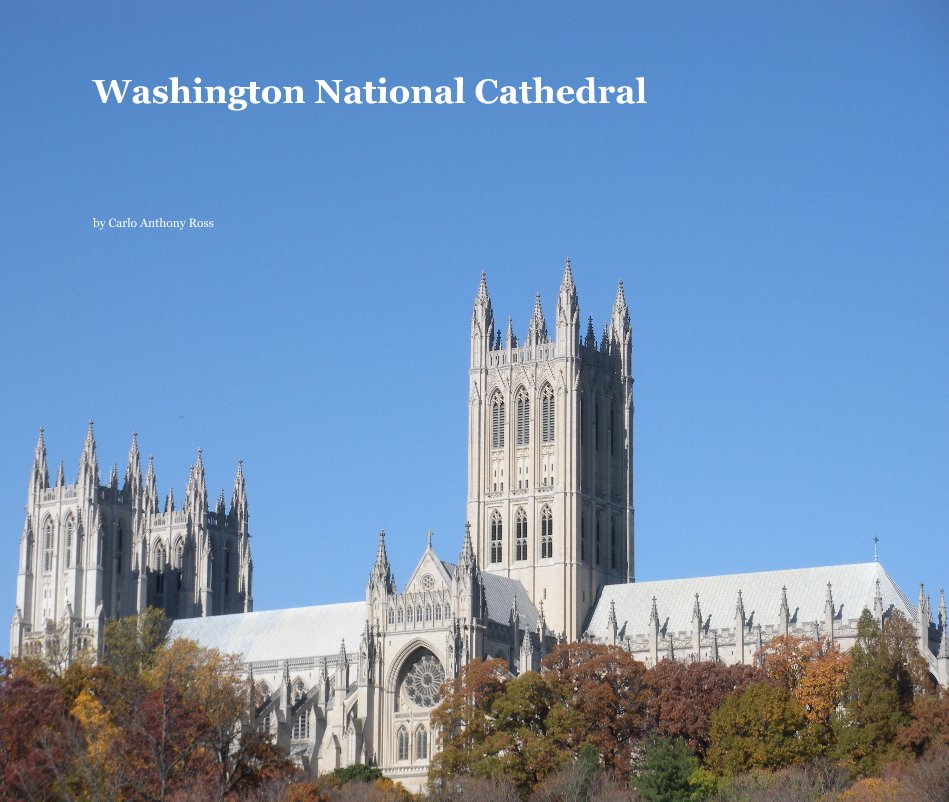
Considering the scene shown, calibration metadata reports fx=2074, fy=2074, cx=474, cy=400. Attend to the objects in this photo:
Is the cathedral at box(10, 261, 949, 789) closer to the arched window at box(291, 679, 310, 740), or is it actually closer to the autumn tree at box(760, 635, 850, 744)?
the arched window at box(291, 679, 310, 740)

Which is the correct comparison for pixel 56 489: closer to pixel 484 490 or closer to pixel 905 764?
pixel 484 490

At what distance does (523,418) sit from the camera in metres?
125

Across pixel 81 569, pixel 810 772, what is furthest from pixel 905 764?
pixel 81 569

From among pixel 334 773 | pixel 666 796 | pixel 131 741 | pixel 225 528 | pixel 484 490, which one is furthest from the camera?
pixel 225 528

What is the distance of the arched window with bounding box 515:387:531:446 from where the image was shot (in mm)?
124650

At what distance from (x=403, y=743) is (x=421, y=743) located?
133 cm

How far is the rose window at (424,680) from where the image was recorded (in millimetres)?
110812

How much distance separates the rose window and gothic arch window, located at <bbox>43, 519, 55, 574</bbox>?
130 ft

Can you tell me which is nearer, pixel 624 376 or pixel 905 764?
pixel 905 764

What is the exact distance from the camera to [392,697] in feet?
368

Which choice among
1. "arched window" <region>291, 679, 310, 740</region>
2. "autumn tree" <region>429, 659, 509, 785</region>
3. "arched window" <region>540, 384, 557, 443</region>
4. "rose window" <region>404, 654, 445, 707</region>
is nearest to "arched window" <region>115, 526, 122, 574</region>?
"arched window" <region>291, 679, 310, 740</region>

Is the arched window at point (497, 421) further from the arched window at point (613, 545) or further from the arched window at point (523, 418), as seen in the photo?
the arched window at point (613, 545)

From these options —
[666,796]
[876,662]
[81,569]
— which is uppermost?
[81,569]

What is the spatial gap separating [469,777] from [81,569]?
5705 cm
